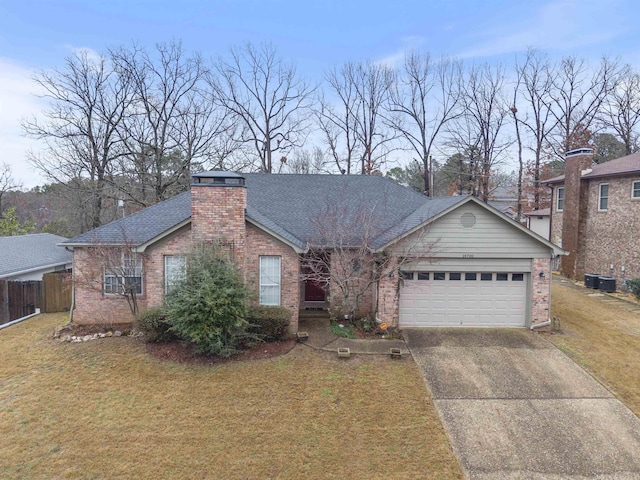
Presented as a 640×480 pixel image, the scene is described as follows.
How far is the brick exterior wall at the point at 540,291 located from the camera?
39.3ft

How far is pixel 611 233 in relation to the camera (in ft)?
60.6

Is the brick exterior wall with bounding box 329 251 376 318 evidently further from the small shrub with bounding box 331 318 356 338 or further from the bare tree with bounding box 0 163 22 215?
the bare tree with bounding box 0 163 22 215

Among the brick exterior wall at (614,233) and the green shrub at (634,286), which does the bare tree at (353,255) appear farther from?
the brick exterior wall at (614,233)

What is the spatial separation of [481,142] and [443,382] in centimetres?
2818

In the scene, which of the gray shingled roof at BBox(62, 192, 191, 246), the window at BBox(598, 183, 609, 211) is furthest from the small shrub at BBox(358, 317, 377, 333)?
the window at BBox(598, 183, 609, 211)

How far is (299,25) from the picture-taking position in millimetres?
19016

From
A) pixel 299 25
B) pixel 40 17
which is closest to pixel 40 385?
pixel 40 17

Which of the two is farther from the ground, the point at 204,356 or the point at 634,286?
the point at 634,286

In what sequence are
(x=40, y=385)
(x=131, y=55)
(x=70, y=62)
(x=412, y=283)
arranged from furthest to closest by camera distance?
(x=131, y=55) < (x=70, y=62) < (x=412, y=283) < (x=40, y=385)

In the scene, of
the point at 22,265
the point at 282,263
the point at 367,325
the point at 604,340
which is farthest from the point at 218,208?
the point at 604,340

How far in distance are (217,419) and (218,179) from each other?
6655 mm

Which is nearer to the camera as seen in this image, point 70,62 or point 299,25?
point 299,25

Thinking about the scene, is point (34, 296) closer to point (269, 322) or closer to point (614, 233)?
point (269, 322)

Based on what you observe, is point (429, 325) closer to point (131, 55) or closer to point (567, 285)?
point (567, 285)
